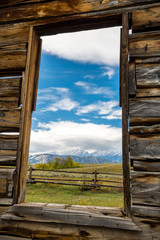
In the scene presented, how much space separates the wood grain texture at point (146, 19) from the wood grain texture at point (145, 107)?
36.2 inches

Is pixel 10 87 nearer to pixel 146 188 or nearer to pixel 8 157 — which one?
pixel 8 157

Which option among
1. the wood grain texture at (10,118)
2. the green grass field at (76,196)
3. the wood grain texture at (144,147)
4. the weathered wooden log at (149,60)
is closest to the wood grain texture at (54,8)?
the weathered wooden log at (149,60)

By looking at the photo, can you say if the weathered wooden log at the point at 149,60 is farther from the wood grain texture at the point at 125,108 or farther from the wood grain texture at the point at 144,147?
the wood grain texture at the point at 144,147

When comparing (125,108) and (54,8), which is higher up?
(54,8)

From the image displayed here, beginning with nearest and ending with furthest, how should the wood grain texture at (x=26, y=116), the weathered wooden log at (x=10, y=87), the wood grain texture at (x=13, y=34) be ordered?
the wood grain texture at (x=26, y=116)
the weathered wooden log at (x=10, y=87)
the wood grain texture at (x=13, y=34)

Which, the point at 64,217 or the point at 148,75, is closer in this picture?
the point at 64,217

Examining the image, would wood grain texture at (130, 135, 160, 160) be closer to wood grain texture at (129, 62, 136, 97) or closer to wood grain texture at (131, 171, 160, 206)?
wood grain texture at (131, 171, 160, 206)

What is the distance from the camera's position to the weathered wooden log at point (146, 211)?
1.72 metres

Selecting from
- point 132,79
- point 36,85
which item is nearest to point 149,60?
point 132,79

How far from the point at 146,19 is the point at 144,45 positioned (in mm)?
344

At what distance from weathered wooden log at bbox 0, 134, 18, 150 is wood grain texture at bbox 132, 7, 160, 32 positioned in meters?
2.05

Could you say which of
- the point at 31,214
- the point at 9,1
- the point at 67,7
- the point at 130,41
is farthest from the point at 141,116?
the point at 9,1

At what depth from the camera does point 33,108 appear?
96.2 inches

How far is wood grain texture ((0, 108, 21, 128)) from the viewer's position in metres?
2.30
